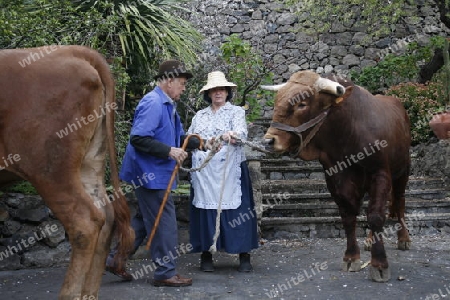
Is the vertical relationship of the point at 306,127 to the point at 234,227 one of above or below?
above

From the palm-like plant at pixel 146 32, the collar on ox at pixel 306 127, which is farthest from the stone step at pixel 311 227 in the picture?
the palm-like plant at pixel 146 32

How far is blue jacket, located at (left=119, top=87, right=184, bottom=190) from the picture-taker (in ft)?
16.0

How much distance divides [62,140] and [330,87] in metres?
2.46

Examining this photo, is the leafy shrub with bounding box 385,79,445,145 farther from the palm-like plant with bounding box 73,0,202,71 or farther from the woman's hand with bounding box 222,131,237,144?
the woman's hand with bounding box 222,131,237,144

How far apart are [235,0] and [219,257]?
9.55 meters

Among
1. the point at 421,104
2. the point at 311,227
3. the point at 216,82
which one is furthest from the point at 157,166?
the point at 421,104

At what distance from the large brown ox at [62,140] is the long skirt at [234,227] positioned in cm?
176

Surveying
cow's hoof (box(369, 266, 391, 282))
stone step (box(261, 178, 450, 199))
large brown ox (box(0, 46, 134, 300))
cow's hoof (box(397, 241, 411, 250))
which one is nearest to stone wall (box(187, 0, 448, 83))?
stone step (box(261, 178, 450, 199))

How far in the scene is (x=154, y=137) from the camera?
497cm

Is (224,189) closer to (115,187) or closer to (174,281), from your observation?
(174,281)

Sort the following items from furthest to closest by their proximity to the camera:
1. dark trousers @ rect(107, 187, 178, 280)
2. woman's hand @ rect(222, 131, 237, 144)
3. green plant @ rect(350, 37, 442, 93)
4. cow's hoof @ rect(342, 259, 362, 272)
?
green plant @ rect(350, 37, 442, 93) → cow's hoof @ rect(342, 259, 362, 272) → woman's hand @ rect(222, 131, 237, 144) → dark trousers @ rect(107, 187, 178, 280)

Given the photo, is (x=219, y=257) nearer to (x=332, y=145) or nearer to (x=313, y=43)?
(x=332, y=145)

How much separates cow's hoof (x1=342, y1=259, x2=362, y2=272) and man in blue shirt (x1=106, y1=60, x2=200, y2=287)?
1.52 meters

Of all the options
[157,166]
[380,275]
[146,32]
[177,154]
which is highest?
[146,32]
